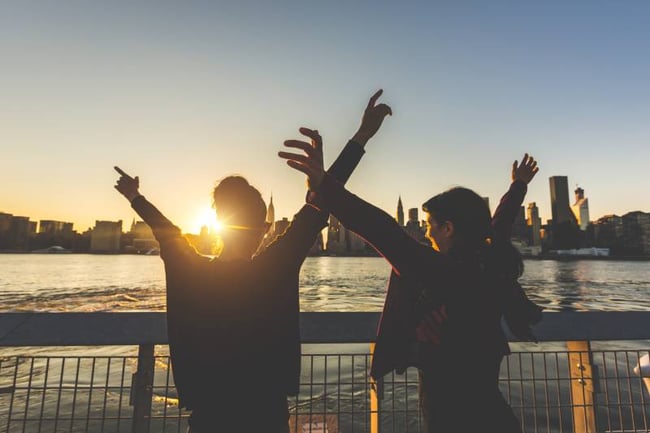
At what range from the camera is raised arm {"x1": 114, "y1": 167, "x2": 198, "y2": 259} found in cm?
167

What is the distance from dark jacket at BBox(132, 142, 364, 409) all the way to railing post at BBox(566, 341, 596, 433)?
2.54 metres

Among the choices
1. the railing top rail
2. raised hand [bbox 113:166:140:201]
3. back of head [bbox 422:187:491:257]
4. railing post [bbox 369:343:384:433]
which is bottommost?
railing post [bbox 369:343:384:433]

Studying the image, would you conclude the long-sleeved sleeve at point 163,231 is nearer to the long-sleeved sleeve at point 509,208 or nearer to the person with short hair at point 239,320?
the person with short hair at point 239,320

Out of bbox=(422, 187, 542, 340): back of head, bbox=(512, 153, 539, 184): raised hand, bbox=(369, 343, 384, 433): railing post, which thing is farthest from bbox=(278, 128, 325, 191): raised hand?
bbox=(369, 343, 384, 433): railing post

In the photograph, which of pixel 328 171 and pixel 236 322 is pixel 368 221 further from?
pixel 236 322

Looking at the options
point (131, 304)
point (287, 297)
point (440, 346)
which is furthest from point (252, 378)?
point (131, 304)

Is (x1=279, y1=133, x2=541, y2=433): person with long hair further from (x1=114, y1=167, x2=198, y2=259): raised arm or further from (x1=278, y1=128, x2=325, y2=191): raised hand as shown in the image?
(x1=114, y1=167, x2=198, y2=259): raised arm

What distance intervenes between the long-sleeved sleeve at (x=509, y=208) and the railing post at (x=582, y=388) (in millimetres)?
1584

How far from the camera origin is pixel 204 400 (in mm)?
1571

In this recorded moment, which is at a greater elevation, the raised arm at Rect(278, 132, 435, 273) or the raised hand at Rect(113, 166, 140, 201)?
the raised hand at Rect(113, 166, 140, 201)

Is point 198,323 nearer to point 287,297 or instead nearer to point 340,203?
point 287,297

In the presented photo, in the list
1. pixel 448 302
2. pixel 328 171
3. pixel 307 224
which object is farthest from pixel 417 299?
pixel 328 171

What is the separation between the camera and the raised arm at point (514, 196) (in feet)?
7.04

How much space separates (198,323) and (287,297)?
1.20ft
